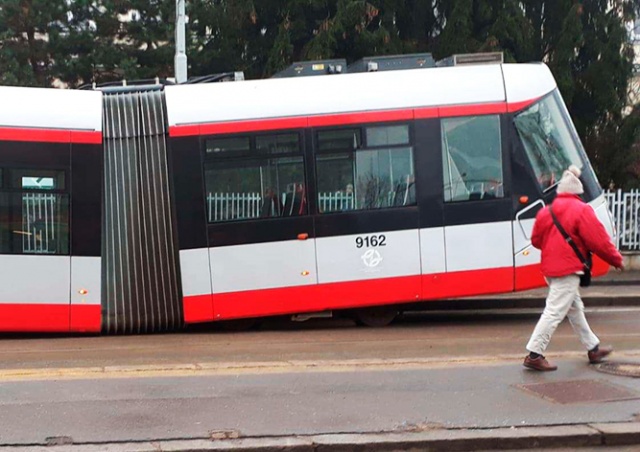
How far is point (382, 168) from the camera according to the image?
35.1 feet

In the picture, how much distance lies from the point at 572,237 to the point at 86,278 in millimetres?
5742

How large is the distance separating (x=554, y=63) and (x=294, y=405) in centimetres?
1518

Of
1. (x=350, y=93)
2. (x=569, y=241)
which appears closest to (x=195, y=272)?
(x=350, y=93)

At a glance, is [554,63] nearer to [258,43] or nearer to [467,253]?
[258,43]

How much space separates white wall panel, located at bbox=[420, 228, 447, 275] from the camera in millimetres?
10641

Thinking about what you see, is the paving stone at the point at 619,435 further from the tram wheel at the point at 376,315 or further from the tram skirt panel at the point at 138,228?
the tram skirt panel at the point at 138,228

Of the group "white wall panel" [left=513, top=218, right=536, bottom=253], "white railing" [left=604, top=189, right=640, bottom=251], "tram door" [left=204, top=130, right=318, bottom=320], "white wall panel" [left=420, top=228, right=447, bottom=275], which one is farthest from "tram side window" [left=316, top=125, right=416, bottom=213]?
"white railing" [left=604, top=189, right=640, bottom=251]

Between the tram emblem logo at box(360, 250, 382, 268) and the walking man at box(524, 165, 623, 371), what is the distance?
3140 mm

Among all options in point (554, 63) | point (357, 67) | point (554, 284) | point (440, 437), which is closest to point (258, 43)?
point (554, 63)

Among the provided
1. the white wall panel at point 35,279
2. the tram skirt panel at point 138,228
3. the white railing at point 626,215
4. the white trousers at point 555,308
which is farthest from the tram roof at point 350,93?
the white railing at point 626,215

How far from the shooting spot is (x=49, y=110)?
10383 millimetres

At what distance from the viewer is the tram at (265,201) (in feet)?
34.1

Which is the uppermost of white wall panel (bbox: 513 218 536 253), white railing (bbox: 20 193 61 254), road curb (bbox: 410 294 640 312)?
white railing (bbox: 20 193 61 254)

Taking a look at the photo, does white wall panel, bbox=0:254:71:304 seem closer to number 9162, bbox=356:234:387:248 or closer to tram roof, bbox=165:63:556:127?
tram roof, bbox=165:63:556:127
